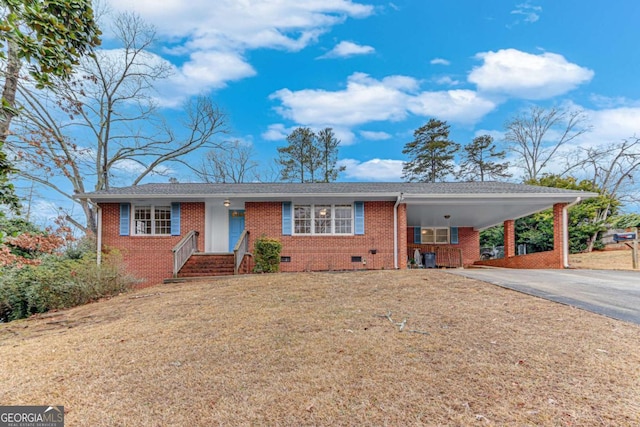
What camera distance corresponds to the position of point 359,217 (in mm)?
11859

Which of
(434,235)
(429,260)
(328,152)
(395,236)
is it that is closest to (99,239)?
(395,236)

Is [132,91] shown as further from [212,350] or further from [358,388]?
[358,388]

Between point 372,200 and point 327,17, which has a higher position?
point 327,17

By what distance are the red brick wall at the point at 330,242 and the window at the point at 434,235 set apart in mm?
6928

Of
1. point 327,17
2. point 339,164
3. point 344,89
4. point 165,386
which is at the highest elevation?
point 327,17

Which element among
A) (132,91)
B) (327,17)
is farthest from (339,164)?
(132,91)

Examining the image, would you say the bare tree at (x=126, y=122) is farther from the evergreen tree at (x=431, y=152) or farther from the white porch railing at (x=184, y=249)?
the evergreen tree at (x=431, y=152)

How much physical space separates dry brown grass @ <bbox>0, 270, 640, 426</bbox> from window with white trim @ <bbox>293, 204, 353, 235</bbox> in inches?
245

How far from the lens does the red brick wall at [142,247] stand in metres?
11.5

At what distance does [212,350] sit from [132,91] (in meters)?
19.1

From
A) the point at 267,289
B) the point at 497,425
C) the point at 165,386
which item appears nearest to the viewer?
the point at 497,425

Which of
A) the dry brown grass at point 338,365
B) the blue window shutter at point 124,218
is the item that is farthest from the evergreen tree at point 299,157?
the dry brown grass at point 338,365

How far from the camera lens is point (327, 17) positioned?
664 inches

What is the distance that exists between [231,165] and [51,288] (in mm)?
18713
